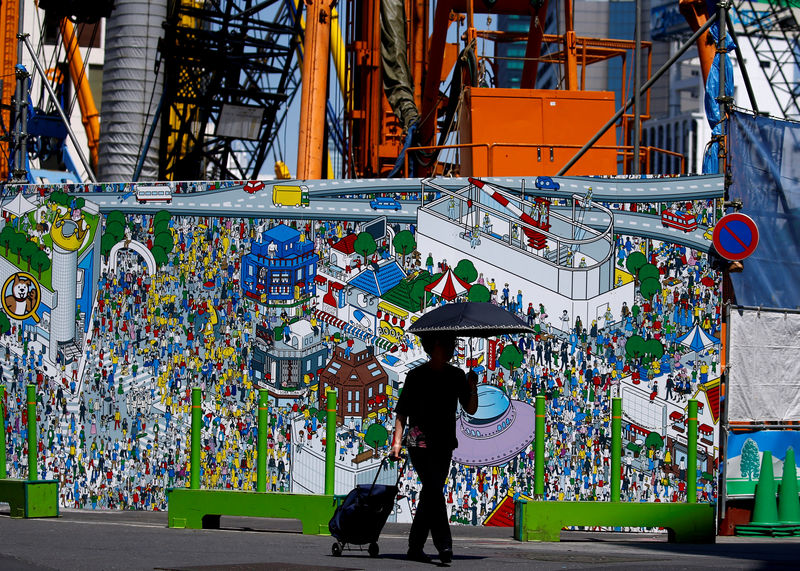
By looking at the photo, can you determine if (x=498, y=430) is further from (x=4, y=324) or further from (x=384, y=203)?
(x=4, y=324)

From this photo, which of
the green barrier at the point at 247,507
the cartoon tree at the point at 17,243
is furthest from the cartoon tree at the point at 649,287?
the cartoon tree at the point at 17,243

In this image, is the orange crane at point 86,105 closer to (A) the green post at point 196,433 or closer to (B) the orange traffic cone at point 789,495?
(A) the green post at point 196,433

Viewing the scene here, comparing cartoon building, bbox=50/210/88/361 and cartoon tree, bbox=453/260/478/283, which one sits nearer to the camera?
cartoon tree, bbox=453/260/478/283

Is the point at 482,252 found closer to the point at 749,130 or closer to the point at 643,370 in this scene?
the point at 643,370

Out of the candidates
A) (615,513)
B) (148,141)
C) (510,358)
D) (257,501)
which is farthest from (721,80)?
(148,141)

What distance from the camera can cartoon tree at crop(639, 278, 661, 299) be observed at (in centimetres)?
1323

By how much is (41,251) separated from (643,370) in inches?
275

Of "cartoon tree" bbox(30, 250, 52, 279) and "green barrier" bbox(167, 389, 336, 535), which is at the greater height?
"cartoon tree" bbox(30, 250, 52, 279)

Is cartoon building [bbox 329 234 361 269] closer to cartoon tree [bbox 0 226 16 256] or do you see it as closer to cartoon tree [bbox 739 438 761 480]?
cartoon tree [bbox 0 226 16 256]

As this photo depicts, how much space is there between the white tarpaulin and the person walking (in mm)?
4860

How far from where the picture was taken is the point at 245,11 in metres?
27.2

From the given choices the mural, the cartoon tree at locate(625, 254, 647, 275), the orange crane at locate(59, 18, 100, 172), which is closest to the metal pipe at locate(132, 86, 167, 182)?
the orange crane at locate(59, 18, 100, 172)

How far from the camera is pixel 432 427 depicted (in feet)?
29.8

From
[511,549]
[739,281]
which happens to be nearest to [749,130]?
[739,281]
